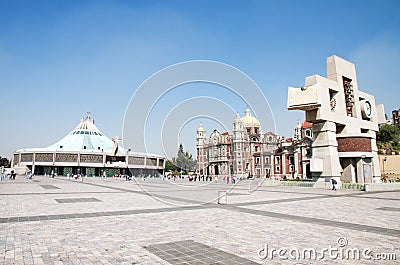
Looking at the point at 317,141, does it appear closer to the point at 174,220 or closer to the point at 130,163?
the point at 174,220

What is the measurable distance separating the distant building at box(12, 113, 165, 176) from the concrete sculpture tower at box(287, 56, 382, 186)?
61997mm

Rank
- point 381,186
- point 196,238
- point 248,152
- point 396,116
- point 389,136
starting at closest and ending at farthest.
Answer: point 196,238 < point 381,186 < point 389,136 < point 248,152 < point 396,116

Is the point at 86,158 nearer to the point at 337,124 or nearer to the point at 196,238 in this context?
the point at 337,124

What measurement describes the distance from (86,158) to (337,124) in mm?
78139

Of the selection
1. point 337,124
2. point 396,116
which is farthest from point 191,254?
point 396,116

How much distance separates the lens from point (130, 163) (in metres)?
101

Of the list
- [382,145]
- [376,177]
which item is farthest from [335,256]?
[382,145]

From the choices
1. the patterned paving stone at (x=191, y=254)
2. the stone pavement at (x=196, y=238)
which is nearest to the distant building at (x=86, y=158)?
the stone pavement at (x=196, y=238)

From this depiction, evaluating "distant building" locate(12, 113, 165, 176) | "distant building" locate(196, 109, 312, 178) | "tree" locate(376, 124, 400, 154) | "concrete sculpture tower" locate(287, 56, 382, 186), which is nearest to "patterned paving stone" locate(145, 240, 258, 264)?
"concrete sculpture tower" locate(287, 56, 382, 186)

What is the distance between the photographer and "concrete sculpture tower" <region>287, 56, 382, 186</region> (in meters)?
30.2

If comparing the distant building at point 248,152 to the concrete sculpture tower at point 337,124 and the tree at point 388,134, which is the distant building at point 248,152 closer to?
the tree at point 388,134

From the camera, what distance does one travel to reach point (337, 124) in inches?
1312

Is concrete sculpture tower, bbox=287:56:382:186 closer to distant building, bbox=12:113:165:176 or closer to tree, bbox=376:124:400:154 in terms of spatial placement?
tree, bbox=376:124:400:154

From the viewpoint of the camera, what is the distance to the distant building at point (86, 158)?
89125 mm
